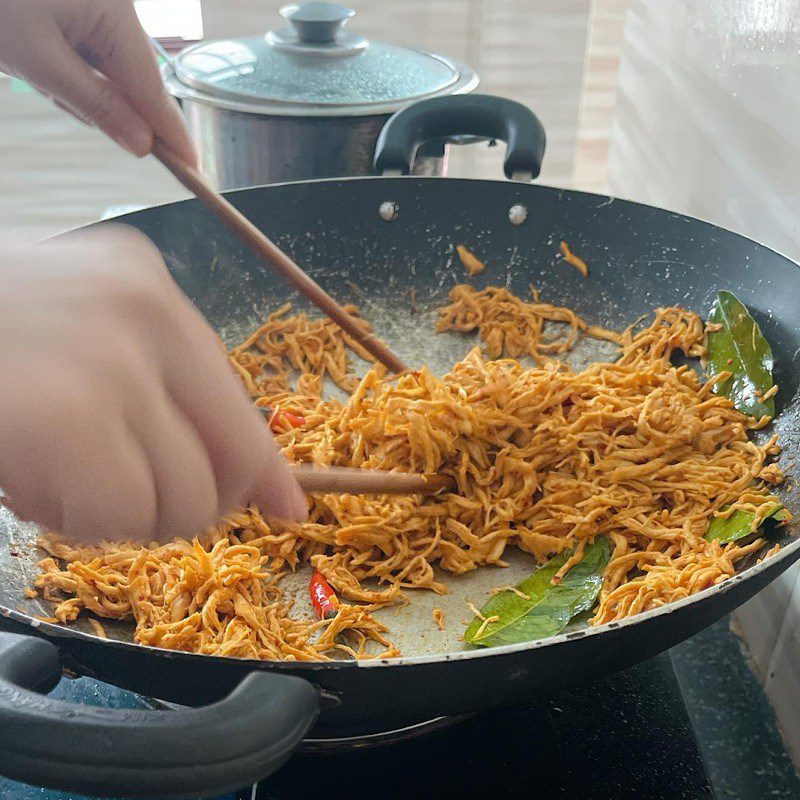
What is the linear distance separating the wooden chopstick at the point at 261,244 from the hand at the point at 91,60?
0.05 m

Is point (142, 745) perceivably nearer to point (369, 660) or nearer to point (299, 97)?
point (369, 660)

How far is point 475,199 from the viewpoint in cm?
124

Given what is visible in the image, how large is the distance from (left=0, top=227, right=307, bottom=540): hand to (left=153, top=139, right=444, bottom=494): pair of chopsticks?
12.3 inches

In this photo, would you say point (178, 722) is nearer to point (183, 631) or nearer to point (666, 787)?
point (183, 631)

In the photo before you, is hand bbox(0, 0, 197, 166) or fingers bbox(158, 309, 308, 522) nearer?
fingers bbox(158, 309, 308, 522)

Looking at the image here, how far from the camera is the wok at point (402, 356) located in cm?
48

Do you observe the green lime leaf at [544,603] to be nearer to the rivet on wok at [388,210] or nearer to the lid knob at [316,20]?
the rivet on wok at [388,210]

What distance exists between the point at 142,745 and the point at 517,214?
93cm

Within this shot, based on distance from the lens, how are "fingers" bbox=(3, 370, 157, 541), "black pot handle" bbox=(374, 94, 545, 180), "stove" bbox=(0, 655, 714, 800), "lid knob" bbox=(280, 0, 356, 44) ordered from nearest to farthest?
"fingers" bbox=(3, 370, 157, 541) < "stove" bbox=(0, 655, 714, 800) < "black pot handle" bbox=(374, 94, 545, 180) < "lid knob" bbox=(280, 0, 356, 44)

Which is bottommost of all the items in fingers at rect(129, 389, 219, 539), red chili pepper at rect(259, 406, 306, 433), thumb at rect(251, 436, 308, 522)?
red chili pepper at rect(259, 406, 306, 433)

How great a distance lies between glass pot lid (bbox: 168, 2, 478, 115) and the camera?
4.12ft

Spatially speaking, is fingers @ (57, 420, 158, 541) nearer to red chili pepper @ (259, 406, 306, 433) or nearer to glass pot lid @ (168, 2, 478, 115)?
red chili pepper @ (259, 406, 306, 433)

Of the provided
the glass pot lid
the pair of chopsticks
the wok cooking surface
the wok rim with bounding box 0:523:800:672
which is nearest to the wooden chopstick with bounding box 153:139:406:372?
the pair of chopsticks

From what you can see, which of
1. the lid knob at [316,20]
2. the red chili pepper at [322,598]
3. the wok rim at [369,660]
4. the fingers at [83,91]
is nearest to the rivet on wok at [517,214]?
the lid knob at [316,20]
